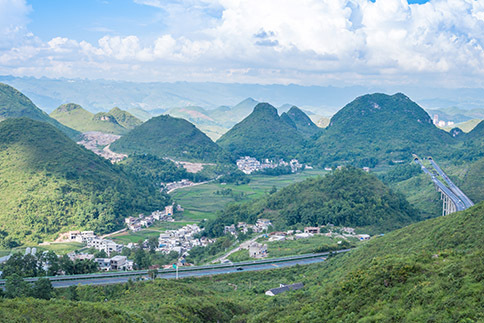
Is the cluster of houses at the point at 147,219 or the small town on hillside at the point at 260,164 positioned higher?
the small town on hillside at the point at 260,164

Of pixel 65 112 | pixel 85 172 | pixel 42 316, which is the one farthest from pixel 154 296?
pixel 65 112

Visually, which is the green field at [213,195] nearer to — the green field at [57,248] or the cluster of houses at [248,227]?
the cluster of houses at [248,227]

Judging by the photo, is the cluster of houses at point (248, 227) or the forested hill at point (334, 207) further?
the cluster of houses at point (248, 227)

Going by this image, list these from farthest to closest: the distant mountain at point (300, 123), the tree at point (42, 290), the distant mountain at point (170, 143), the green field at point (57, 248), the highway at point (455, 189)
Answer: the distant mountain at point (300, 123) → the distant mountain at point (170, 143) → the highway at point (455, 189) → the green field at point (57, 248) → the tree at point (42, 290)

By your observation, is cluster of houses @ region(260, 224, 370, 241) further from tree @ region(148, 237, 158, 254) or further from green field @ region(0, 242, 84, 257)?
Answer: green field @ region(0, 242, 84, 257)

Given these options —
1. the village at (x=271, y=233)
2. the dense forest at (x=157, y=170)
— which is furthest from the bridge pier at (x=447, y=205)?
the dense forest at (x=157, y=170)

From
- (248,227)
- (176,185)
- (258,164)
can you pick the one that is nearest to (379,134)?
(258,164)
